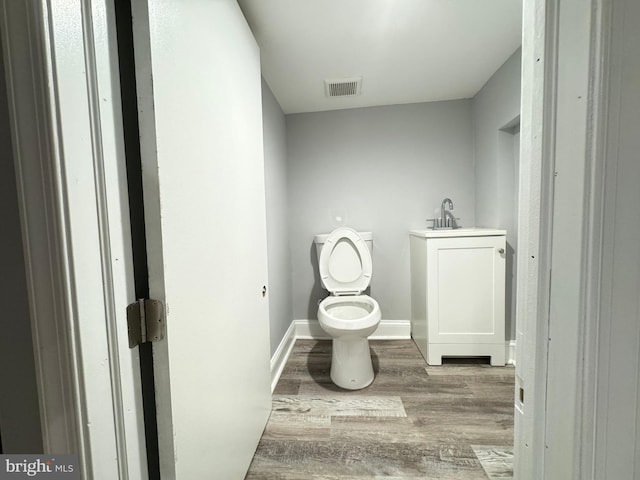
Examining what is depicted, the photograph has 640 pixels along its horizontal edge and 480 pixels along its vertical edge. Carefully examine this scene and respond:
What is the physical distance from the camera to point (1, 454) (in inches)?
17.7

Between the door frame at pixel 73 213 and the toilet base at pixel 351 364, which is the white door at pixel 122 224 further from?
the toilet base at pixel 351 364

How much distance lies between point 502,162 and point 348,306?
1503mm

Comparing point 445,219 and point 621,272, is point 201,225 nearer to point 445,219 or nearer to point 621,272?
point 621,272

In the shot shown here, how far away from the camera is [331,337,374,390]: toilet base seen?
158cm

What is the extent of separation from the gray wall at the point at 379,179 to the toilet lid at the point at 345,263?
0.88 ft

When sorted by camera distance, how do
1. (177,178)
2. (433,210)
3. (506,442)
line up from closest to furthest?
(177,178), (506,442), (433,210)

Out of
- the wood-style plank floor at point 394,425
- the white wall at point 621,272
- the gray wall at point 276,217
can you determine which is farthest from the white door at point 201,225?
the white wall at point 621,272

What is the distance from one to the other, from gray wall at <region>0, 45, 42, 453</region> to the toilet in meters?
1.23

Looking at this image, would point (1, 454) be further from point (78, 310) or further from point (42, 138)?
point (42, 138)

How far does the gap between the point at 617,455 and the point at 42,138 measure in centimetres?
100

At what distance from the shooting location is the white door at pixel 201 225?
0.56 m

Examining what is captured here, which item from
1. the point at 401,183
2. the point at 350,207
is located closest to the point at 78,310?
the point at 350,207

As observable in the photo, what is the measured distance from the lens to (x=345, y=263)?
2051 mm
